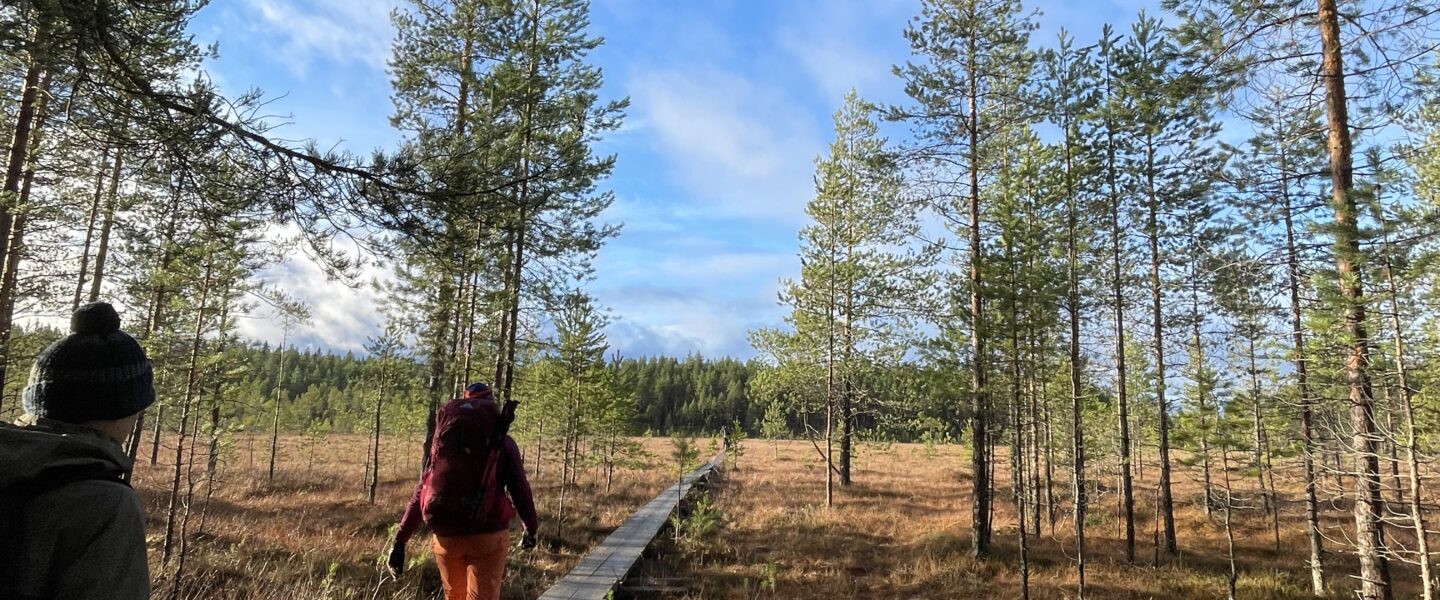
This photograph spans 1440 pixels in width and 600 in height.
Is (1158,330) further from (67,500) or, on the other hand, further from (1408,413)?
(67,500)

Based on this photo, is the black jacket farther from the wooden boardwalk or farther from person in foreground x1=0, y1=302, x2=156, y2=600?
the wooden boardwalk

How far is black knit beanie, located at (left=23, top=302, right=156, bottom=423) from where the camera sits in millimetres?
1569

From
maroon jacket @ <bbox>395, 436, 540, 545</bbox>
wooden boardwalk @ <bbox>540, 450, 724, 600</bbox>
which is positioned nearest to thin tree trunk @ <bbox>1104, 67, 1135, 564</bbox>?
wooden boardwalk @ <bbox>540, 450, 724, 600</bbox>

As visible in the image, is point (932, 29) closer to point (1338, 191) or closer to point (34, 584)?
point (1338, 191)

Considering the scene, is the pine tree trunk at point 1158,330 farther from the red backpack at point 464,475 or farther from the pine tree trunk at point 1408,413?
the red backpack at point 464,475

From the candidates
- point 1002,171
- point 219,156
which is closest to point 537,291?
point 219,156

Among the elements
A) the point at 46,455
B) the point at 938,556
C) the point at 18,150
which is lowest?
the point at 938,556

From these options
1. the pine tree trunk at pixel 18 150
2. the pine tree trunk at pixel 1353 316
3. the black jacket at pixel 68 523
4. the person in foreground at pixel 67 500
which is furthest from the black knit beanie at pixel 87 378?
the pine tree trunk at pixel 1353 316

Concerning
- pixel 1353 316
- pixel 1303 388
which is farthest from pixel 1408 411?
pixel 1303 388

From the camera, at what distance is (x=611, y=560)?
11656 mm

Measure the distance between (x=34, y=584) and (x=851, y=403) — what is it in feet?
71.4

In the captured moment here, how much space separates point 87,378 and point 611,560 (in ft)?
36.3

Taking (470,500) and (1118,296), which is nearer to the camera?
(470,500)

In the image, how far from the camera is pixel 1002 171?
14.7 meters
